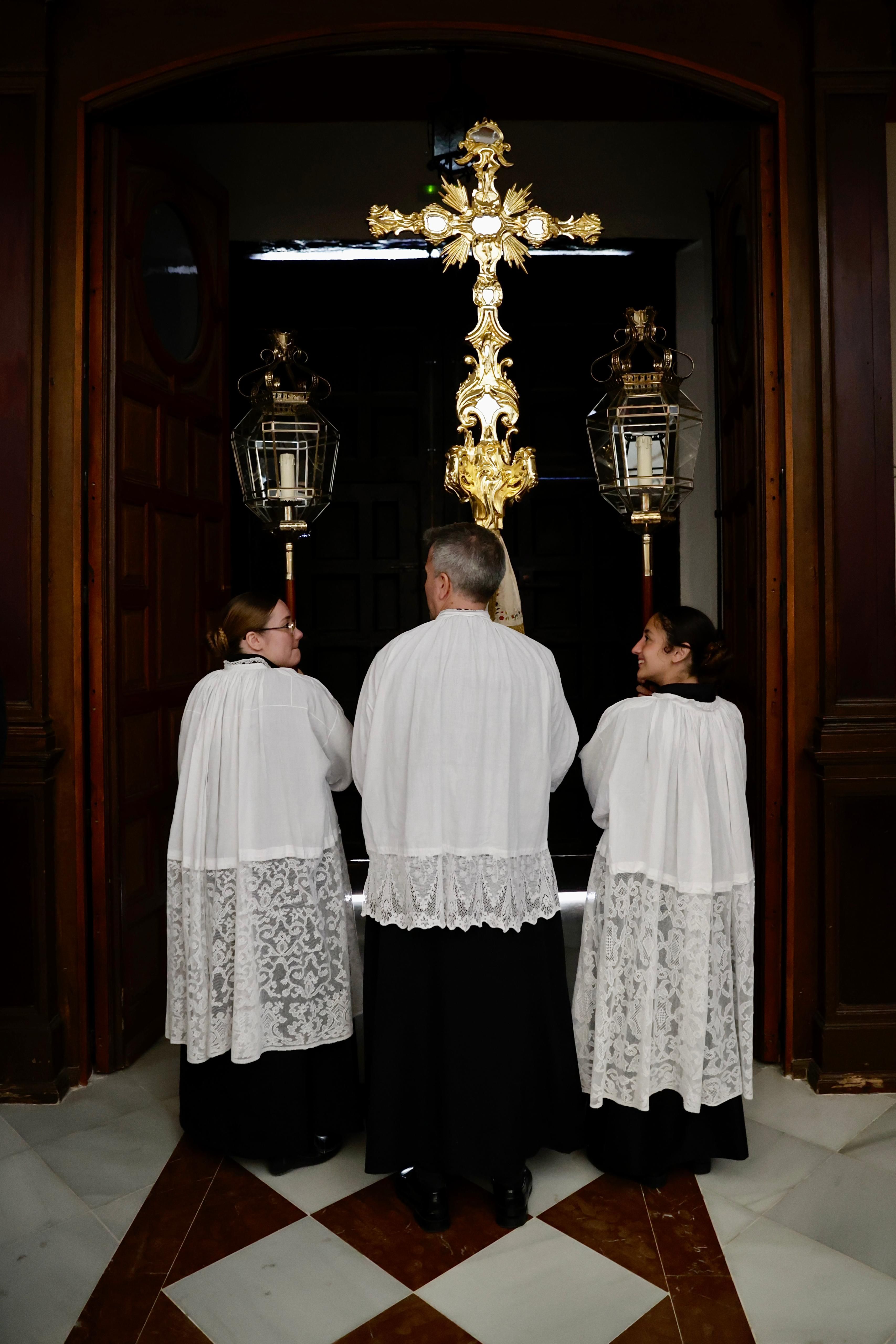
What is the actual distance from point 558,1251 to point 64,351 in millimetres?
2946

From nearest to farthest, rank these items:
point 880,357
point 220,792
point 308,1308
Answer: point 308,1308 → point 220,792 → point 880,357

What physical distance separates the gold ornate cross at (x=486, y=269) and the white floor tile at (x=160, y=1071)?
2.03m

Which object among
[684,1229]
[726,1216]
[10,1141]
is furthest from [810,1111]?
[10,1141]

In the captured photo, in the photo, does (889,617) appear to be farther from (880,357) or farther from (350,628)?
(350,628)

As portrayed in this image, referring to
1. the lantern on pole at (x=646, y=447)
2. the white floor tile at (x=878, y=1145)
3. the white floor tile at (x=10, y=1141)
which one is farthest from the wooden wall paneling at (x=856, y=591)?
the white floor tile at (x=10, y=1141)

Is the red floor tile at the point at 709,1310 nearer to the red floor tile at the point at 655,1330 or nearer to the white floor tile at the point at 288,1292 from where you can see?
the red floor tile at the point at 655,1330

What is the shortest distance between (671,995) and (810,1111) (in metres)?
0.89

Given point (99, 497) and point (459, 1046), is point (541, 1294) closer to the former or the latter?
point (459, 1046)

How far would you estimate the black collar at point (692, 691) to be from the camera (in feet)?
8.43

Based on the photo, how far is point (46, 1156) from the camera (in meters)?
2.82

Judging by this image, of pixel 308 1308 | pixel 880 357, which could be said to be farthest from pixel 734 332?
pixel 308 1308

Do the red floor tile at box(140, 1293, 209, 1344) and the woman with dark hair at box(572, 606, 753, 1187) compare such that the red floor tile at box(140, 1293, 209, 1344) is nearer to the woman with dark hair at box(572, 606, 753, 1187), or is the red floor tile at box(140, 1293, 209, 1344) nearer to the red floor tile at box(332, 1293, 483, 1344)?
the red floor tile at box(332, 1293, 483, 1344)

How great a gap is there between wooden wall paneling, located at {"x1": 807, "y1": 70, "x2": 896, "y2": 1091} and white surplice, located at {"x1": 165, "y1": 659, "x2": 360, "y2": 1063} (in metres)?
1.59

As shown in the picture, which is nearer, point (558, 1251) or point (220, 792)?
point (558, 1251)
